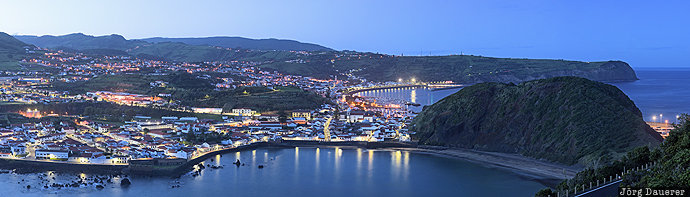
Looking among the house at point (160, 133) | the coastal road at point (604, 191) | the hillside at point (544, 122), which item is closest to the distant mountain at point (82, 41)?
the house at point (160, 133)

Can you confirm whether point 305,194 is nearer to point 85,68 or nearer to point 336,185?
point 336,185

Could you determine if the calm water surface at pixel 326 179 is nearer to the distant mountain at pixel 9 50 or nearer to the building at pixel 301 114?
the building at pixel 301 114

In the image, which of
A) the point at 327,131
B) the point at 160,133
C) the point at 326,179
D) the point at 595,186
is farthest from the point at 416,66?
the point at 595,186

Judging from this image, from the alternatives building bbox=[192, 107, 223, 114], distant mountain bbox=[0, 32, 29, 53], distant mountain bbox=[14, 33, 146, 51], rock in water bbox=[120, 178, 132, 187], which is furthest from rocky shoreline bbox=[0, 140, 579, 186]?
distant mountain bbox=[14, 33, 146, 51]

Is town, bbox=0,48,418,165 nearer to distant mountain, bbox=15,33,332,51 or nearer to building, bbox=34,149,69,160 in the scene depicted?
building, bbox=34,149,69,160

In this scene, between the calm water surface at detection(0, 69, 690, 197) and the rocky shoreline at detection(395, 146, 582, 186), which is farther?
the rocky shoreline at detection(395, 146, 582, 186)

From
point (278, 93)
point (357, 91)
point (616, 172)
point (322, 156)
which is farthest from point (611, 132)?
point (357, 91)

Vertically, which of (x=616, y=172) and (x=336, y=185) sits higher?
(x=616, y=172)

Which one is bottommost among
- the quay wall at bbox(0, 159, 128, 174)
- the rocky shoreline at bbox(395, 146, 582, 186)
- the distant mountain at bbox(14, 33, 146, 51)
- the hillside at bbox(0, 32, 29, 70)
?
the quay wall at bbox(0, 159, 128, 174)
